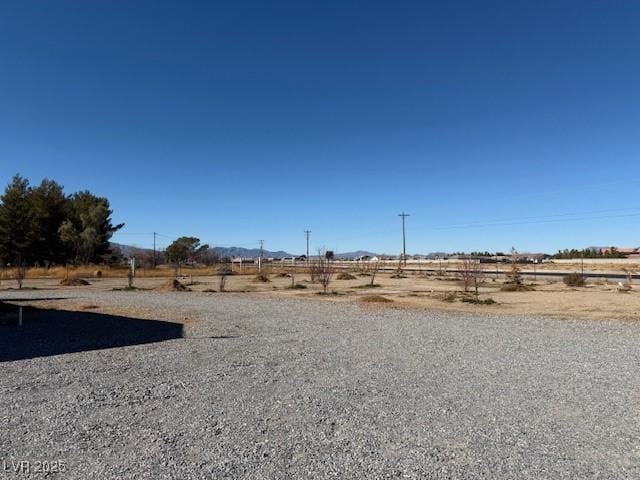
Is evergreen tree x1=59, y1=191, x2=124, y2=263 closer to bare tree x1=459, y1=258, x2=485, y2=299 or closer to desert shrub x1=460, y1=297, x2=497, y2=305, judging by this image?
bare tree x1=459, y1=258, x2=485, y2=299

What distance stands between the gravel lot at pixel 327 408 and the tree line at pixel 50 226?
144ft

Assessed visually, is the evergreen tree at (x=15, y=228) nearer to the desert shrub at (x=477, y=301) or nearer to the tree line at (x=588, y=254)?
the desert shrub at (x=477, y=301)

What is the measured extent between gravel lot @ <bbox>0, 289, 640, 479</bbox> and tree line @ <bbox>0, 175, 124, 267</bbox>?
144ft

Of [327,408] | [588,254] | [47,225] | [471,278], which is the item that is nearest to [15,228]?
[47,225]

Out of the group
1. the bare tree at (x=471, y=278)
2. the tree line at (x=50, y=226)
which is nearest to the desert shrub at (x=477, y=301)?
the bare tree at (x=471, y=278)

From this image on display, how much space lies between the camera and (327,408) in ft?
18.7

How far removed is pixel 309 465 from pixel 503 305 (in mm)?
18690

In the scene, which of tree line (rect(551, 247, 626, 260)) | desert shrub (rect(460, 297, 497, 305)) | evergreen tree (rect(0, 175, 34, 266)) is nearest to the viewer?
desert shrub (rect(460, 297, 497, 305))

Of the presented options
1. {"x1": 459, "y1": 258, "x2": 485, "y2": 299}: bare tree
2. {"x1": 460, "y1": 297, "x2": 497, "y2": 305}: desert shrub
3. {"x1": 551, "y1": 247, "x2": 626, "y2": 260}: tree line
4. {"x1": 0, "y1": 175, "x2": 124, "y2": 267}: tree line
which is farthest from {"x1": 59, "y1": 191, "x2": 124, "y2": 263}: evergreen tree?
{"x1": 551, "y1": 247, "x2": 626, "y2": 260}: tree line

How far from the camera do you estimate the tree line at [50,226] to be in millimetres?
48562

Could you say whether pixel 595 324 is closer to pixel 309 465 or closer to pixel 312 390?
pixel 312 390

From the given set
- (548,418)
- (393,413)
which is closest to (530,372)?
(548,418)

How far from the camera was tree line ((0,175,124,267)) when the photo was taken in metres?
48.6

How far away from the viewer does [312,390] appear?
653 centimetres
